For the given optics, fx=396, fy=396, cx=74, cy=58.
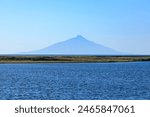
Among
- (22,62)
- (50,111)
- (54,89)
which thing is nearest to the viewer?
(50,111)

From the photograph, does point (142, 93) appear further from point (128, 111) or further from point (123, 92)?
point (128, 111)

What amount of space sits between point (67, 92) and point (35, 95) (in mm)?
4321

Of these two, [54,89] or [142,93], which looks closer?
[142,93]

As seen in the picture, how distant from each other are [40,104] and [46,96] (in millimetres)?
19691

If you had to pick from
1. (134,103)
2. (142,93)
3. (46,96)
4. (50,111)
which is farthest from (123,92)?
(50,111)

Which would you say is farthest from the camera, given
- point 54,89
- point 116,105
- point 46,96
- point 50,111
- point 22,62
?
point 22,62

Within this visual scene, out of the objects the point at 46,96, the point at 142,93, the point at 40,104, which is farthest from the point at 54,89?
the point at 40,104

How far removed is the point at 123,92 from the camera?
45.4 meters

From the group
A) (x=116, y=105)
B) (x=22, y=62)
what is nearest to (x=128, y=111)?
(x=116, y=105)

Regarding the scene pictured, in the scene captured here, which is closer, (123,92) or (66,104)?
(66,104)

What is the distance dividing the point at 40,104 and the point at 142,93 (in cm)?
2405

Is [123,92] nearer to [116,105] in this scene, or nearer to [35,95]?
[35,95]

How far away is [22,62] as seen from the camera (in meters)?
140

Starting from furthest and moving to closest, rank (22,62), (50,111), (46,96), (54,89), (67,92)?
1. (22,62)
2. (54,89)
3. (67,92)
4. (46,96)
5. (50,111)
